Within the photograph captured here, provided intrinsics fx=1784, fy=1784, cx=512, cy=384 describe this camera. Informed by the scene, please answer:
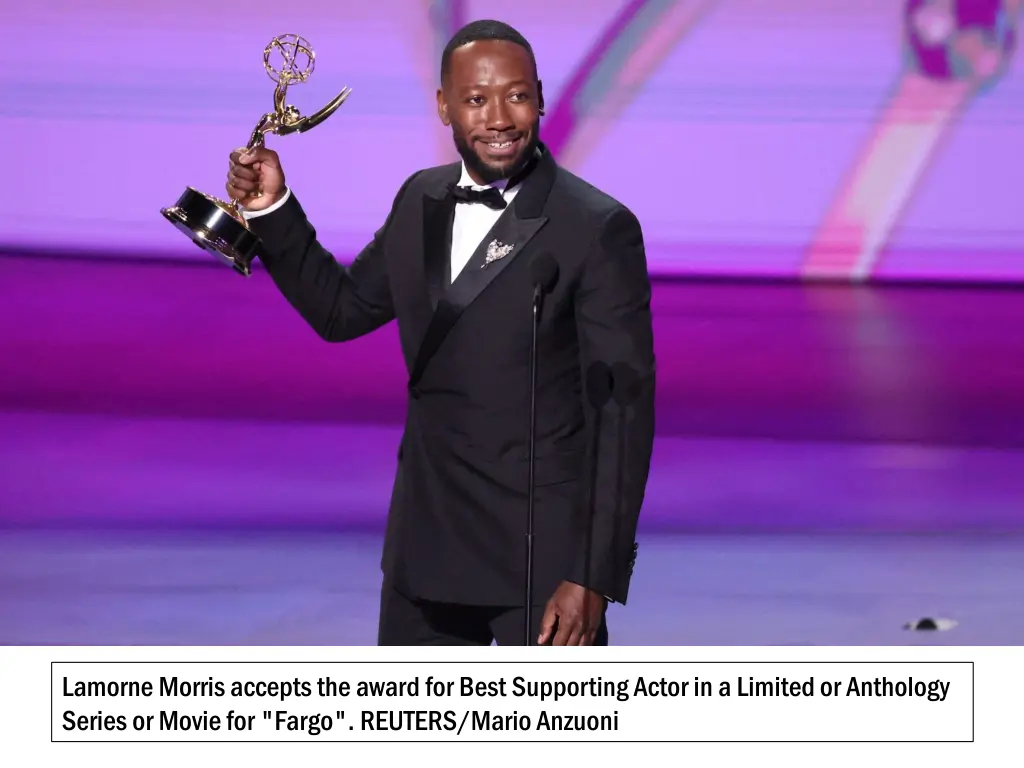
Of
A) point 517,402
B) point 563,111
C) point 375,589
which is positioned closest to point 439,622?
point 517,402

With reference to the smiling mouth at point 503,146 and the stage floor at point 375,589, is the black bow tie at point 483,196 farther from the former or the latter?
the stage floor at point 375,589

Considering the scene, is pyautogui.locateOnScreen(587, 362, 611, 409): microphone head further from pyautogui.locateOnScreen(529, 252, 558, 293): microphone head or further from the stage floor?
the stage floor

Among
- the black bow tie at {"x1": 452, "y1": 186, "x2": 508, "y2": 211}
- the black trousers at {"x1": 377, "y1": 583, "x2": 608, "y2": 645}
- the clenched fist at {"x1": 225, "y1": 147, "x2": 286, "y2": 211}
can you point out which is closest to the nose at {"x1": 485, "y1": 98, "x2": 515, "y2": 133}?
the black bow tie at {"x1": 452, "y1": 186, "x2": 508, "y2": 211}

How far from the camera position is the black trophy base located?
261 centimetres

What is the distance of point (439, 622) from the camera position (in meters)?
2.57

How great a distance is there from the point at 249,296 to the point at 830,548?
3.04 metres

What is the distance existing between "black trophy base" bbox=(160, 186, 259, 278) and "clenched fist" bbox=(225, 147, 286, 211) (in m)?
0.03

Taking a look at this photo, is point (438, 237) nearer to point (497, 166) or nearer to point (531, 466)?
point (497, 166)

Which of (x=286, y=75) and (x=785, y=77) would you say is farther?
(x=785, y=77)

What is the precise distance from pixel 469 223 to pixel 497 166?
0.37 ft
